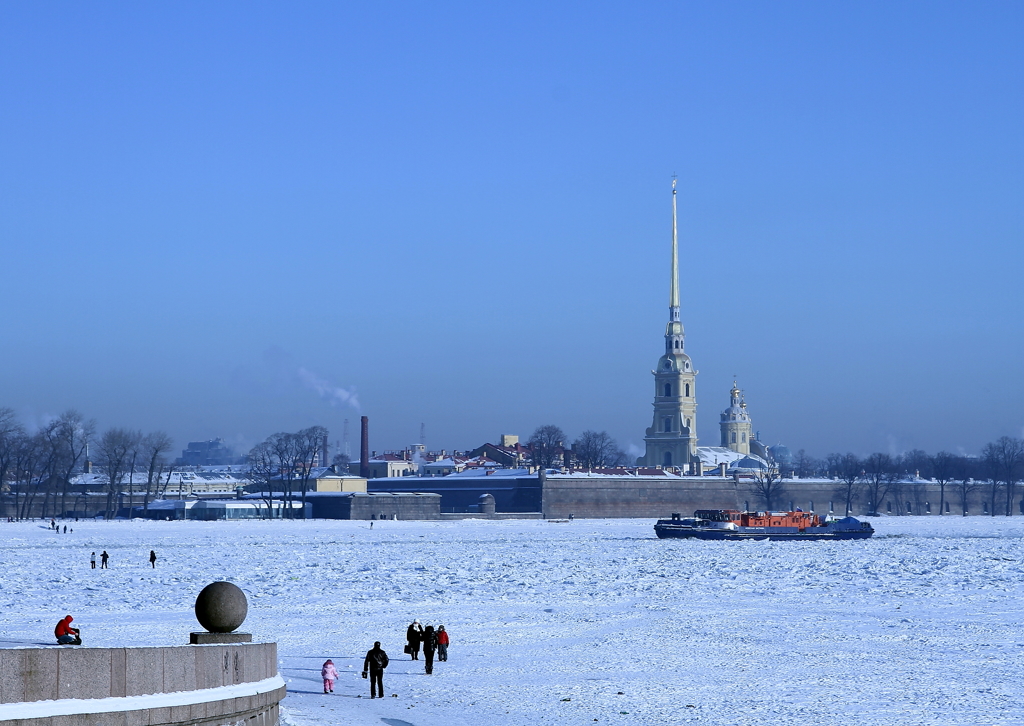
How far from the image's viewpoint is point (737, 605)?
3403 centimetres

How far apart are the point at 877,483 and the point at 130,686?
15227cm

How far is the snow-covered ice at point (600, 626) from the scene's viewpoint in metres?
20.1

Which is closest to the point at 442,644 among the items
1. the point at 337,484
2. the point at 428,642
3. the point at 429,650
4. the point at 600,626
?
the point at 428,642

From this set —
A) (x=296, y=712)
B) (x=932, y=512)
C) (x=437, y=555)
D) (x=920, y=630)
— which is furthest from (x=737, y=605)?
(x=932, y=512)

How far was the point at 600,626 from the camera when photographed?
2948 centimetres

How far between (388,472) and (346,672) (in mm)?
147946

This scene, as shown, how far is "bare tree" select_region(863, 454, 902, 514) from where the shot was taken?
15700cm

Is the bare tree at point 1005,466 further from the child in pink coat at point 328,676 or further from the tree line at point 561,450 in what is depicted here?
the child in pink coat at point 328,676

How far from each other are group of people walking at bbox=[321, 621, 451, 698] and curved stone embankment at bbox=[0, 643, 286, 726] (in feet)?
23.5

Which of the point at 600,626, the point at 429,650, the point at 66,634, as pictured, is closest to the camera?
the point at 66,634

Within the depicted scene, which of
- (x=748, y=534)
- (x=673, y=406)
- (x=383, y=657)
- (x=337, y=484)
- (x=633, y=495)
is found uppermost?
(x=673, y=406)

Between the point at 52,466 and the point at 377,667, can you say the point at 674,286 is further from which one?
the point at 377,667

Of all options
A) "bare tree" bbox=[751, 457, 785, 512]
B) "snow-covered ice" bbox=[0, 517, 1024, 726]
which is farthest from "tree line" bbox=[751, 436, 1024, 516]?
"snow-covered ice" bbox=[0, 517, 1024, 726]

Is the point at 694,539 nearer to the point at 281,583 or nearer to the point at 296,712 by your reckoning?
the point at 281,583
